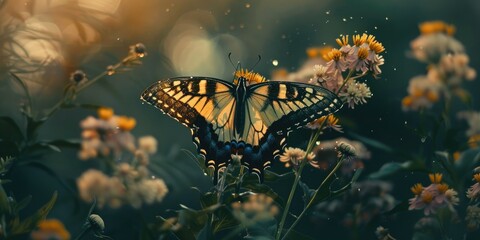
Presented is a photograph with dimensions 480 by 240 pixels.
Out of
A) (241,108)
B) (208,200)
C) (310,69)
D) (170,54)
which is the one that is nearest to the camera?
(208,200)

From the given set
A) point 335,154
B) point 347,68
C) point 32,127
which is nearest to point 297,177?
point 335,154

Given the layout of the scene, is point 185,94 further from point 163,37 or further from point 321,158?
point 163,37

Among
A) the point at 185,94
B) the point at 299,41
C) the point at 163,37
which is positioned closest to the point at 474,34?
the point at 299,41

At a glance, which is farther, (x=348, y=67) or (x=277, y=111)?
(x=277, y=111)

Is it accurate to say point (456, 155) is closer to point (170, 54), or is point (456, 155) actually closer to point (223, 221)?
point (223, 221)

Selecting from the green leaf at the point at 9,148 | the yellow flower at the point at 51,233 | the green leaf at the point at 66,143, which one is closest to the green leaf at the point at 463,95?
the yellow flower at the point at 51,233

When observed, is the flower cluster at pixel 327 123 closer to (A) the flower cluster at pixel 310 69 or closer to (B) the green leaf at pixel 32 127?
(A) the flower cluster at pixel 310 69
